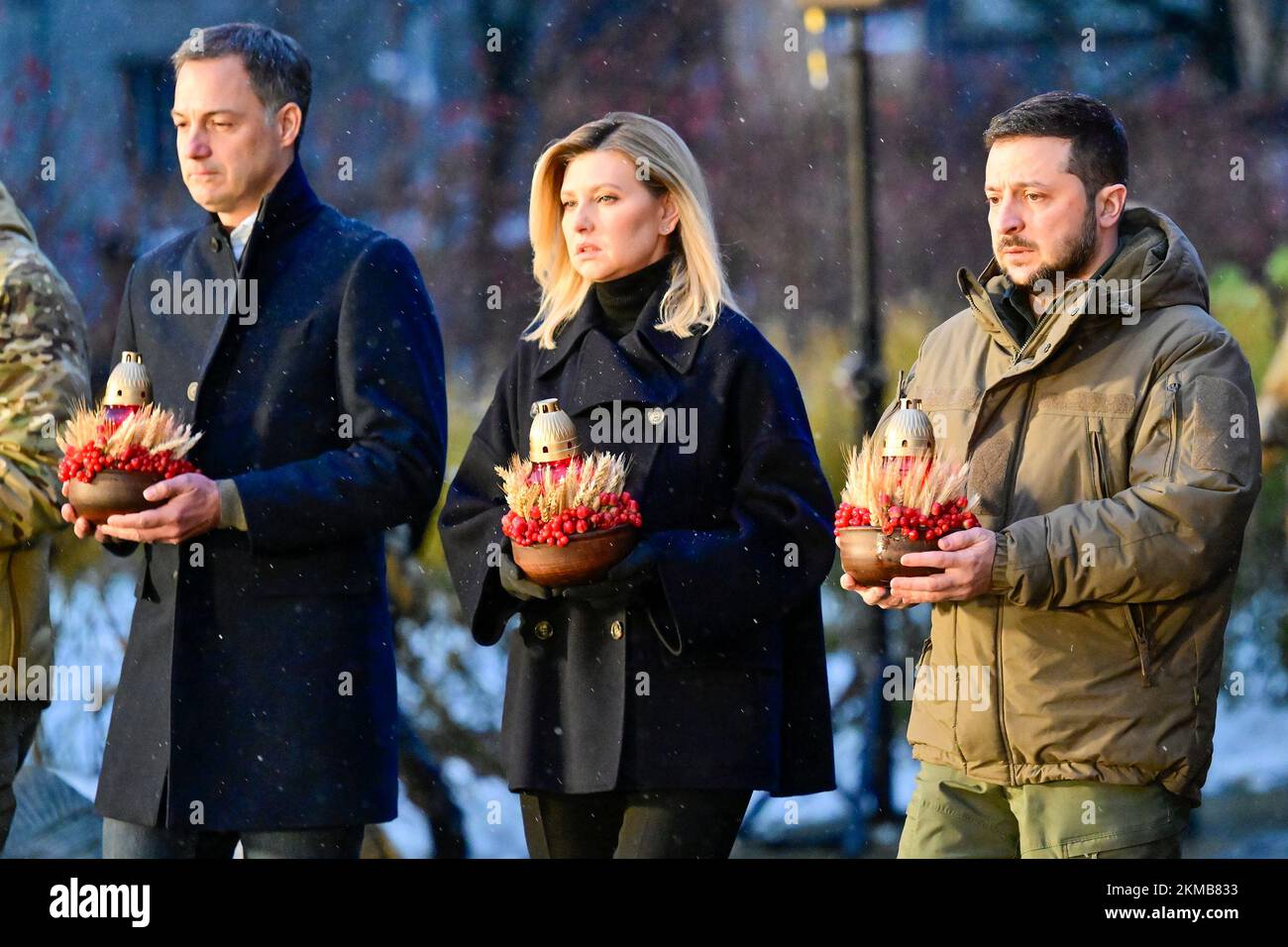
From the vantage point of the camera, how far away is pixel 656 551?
3873mm

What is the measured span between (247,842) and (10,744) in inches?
35.6

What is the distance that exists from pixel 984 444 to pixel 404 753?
2804 millimetres

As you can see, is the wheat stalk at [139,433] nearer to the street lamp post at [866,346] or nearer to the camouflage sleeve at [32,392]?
the camouflage sleeve at [32,392]

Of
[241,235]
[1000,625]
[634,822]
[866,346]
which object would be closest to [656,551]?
[634,822]

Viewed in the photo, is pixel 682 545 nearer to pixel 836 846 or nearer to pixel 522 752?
pixel 522 752

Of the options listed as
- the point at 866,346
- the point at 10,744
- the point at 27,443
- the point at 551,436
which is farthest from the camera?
the point at 866,346

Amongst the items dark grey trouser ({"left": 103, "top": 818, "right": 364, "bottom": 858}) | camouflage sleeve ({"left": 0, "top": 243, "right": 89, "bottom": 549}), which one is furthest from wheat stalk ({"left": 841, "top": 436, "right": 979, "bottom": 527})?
camouflage sleeve ({"left": 0, "top": 243, "right": 89, "bottom": 549})

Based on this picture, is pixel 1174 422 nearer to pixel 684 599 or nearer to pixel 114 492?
pixel 684 599

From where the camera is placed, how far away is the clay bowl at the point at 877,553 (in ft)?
12.2

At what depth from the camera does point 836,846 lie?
6078 millimetres

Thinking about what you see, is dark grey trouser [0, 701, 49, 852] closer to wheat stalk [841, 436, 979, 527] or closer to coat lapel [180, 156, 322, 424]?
coat lapel [180, 156, 322, 424]

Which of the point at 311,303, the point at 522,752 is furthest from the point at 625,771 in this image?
the point at 311,303

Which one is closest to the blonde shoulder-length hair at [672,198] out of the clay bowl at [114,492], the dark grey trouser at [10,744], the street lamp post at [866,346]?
the clay bowl at [114,492]

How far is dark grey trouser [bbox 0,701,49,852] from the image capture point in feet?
15.2
